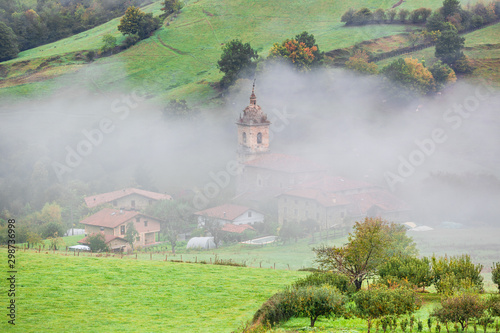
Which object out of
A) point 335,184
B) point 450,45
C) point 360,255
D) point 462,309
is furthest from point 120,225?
point 450,45

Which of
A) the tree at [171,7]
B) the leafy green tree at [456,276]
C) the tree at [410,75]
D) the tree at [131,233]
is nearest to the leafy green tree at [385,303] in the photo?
the leafy green tree at [456,276]

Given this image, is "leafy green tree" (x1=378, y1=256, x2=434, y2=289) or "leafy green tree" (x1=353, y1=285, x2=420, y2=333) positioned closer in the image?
"leafy green tree" (x1=353, y1=285, x2=420, y2=333)

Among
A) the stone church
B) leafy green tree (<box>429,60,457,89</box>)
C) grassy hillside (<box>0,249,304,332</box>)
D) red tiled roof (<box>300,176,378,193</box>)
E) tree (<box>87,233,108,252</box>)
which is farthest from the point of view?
leafy green tree (<box>429,60,457,89</box>)

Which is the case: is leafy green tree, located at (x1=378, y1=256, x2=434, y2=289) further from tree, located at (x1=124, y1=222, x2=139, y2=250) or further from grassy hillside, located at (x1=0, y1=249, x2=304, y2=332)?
tree, located at (x1=124, y1=222, x2=139, y2=250)

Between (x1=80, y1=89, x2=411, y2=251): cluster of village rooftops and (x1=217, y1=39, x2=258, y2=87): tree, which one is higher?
(x1=217, y1=39, x2=258, y2=87): tree

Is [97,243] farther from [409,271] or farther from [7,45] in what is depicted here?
[7,45]

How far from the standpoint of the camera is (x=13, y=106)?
373 ft

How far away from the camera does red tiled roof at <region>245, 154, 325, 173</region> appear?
90.9 meters

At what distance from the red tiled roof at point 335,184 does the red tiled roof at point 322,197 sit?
1474 mm

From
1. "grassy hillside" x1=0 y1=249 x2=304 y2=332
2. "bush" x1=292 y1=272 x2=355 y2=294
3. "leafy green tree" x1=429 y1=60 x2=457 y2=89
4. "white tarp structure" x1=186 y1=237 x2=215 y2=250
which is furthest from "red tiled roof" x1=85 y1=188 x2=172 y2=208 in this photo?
"bush" x1=292 y1=272 x2=355 y2=294

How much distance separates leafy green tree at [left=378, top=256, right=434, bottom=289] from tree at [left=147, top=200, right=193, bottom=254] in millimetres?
45597

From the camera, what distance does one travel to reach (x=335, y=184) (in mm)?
85250

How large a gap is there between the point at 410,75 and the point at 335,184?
31.6 m

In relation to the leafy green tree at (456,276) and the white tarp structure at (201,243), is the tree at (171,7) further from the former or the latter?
the leafy green tree at (456,276)
